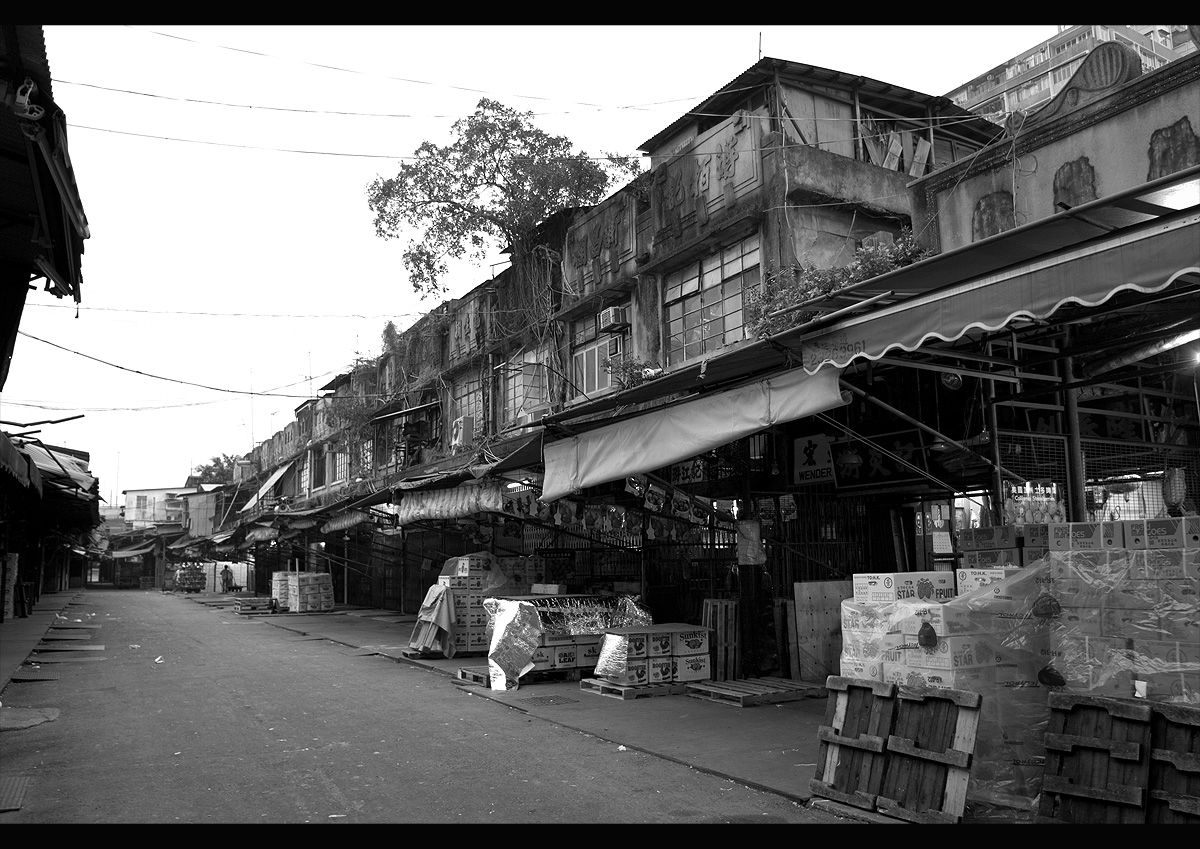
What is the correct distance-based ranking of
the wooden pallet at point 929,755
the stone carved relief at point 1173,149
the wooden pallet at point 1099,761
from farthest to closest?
1. the stone carved relief at point 1173,149
2. the wooden pallet at point 929,755
3. the wooden pallet at point 1099,761

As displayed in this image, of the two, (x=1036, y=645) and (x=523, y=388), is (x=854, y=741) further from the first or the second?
(x=523, y=388)

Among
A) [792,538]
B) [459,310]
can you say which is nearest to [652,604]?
[792,538]

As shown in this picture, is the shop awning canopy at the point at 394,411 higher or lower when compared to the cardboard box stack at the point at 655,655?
higher

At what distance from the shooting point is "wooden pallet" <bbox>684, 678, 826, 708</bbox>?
1059 centimetres

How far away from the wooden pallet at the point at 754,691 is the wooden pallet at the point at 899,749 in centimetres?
404

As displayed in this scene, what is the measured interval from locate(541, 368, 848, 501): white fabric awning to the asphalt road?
302cm

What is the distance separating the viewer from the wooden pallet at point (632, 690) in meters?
11.4

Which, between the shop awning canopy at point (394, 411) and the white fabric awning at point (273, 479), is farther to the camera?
the white fabric awning at point (273, 479)

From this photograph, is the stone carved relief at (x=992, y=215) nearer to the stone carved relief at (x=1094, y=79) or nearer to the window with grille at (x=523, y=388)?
the stone carved relief at (x=1094, y=79)

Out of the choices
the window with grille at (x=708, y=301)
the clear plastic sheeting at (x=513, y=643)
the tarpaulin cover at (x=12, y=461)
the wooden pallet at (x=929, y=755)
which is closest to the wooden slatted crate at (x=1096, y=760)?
the wooden pallet at (x=929, y=755)

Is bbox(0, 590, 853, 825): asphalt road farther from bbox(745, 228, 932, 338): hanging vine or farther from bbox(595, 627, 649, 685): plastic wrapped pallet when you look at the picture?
bbox(745, 228, 932, 338): hanging vine

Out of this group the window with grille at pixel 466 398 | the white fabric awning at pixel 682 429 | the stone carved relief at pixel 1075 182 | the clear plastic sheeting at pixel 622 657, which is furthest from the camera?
the window with grille at pixel 466 398

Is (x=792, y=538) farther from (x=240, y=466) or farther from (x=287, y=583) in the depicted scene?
(x=240, y=466)
